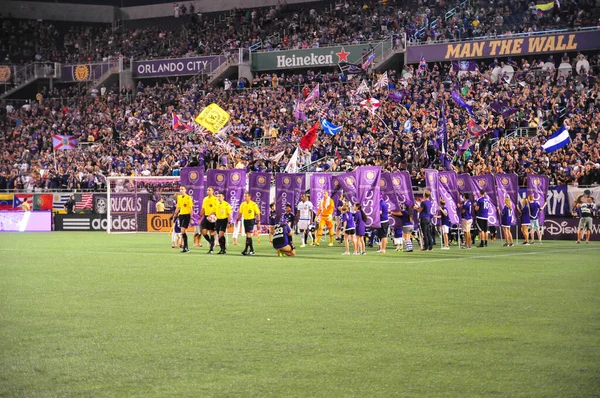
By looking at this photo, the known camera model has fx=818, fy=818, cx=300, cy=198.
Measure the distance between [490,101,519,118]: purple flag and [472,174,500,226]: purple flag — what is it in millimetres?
10038

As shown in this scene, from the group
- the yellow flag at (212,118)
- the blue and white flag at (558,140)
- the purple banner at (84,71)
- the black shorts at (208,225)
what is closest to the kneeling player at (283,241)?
the black shorts at (208,225)

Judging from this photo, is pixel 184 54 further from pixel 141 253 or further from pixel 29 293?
pixel 29 293

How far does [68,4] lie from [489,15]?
3771 centimetres

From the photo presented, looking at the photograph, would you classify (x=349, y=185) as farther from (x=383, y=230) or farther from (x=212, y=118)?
(x=212, y=118)

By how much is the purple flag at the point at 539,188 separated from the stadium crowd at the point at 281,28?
20.0 metres

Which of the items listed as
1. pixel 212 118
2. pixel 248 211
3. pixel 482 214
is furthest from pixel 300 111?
pixel 248 211

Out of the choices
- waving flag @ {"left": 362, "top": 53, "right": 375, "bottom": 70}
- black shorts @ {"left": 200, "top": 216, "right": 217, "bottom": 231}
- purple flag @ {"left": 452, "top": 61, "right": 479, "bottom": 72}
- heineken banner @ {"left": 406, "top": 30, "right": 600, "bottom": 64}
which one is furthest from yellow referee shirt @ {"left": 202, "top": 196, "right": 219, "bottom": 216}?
heineken banner @ {"left": 406, "top": 30, "right": 600, "bottom": 64}

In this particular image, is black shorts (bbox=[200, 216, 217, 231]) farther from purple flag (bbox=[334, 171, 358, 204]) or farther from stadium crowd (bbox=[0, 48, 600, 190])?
stadium crowd (bbox=[0, 48, 600, 190])

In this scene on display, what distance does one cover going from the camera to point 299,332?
431 inches

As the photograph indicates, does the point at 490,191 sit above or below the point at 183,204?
above

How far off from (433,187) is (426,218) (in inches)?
63.5

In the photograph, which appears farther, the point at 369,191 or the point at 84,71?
the point at 84,71

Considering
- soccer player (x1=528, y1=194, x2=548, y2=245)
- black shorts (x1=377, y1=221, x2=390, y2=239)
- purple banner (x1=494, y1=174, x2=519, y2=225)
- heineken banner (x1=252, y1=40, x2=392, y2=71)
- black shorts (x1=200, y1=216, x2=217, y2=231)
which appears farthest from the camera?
heineken banner (x1=252, y1=40, x2=392, y2=71)

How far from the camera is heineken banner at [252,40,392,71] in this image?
184ft
